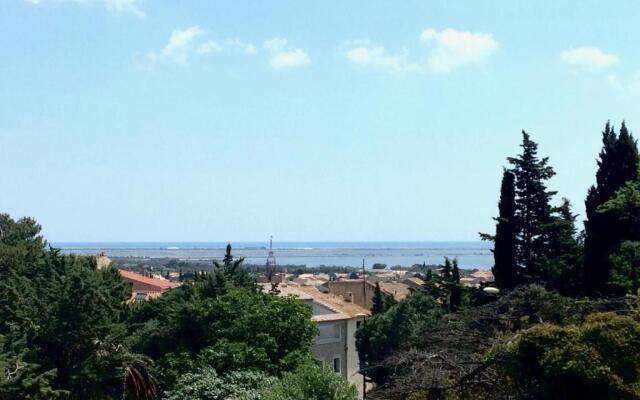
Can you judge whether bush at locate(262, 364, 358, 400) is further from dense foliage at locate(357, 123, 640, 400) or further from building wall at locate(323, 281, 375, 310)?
building wall at locate(323, 281, 375, 310)

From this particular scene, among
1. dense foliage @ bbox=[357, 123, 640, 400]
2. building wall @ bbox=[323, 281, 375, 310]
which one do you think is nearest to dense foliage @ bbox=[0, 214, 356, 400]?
dense foliage @ bbox=[357, 123, 640, 400]

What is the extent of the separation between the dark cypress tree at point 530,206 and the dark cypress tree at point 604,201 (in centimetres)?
269

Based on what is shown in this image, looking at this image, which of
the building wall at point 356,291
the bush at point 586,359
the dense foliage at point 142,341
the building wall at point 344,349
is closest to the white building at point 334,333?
the building wall at point 344,349

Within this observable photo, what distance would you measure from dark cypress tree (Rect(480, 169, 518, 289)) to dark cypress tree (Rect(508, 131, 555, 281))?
20cm

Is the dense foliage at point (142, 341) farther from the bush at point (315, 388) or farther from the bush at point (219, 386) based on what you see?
the bush at point (315, 388)

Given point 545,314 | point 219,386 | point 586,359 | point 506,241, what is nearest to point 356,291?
point 506,241

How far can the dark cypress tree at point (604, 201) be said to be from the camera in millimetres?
24172

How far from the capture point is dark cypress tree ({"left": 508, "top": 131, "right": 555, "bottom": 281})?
28.8 meters

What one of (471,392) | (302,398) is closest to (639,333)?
(471,392)

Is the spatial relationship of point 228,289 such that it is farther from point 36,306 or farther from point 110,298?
point 36,306

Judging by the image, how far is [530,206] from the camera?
29234 mm

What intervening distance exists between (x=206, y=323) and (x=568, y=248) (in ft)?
43.0

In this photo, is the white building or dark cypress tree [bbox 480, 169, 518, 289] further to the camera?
the white building

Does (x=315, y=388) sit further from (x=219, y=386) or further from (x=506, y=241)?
(x=506, y=241)
